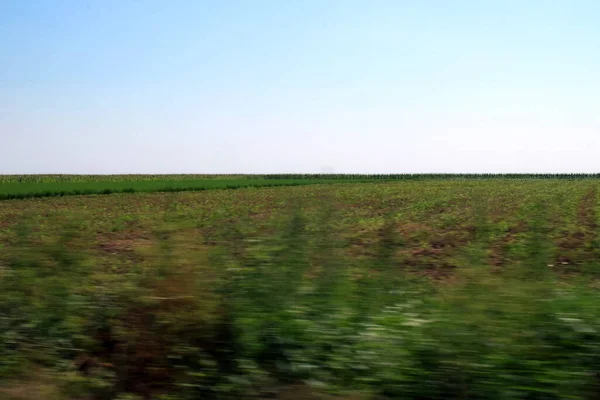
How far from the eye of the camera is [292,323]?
16.9 ft

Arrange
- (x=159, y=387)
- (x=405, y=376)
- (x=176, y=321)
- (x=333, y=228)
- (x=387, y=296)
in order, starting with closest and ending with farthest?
(x=405, y=376)
(x=159, y=387)
(x=176, y=321)
(x=387, y=296)
(x=333, y=228)

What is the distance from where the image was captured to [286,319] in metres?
5.24

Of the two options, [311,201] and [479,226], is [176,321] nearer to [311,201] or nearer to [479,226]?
[311,201]

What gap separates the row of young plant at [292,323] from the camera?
436 cm

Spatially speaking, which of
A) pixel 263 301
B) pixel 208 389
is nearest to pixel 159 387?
pixel 208 389

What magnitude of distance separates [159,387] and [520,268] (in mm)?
3492

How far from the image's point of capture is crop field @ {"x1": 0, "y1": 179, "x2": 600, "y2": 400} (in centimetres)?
438

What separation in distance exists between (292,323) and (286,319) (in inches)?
3.8

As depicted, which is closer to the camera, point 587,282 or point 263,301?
point 263,301

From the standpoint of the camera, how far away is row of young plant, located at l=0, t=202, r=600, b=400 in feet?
14.3

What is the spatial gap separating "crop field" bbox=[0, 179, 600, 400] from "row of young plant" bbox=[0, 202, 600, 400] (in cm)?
1

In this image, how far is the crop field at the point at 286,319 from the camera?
4.38m

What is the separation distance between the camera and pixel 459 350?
4.42 meters

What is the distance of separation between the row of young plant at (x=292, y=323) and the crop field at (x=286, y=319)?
1 cm
